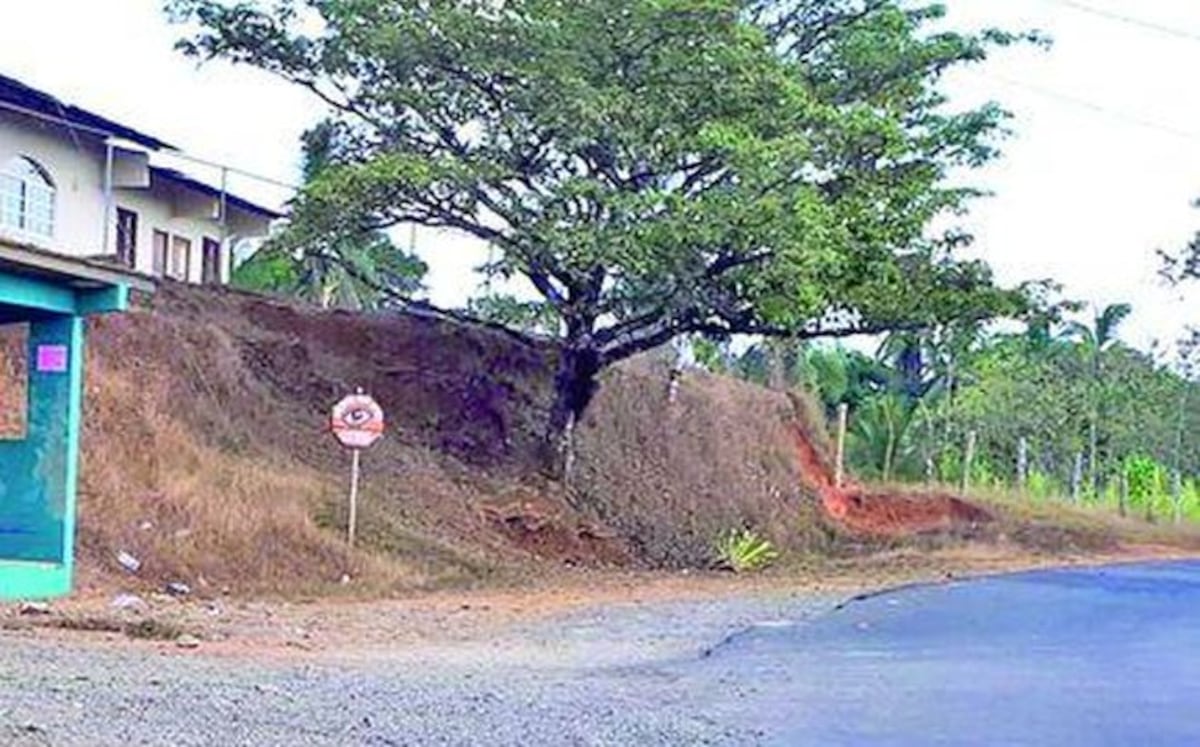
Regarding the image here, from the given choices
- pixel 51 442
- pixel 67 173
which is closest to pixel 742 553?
pixel 67 173

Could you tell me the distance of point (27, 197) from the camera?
26406mm

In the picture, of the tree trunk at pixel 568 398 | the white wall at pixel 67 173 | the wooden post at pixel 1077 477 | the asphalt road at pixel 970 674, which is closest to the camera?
the asphalt road at pixel 970 674

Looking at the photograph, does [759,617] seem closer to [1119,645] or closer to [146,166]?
[1119,645]

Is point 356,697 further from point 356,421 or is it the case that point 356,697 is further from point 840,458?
point 840,458

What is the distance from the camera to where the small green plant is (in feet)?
91.1

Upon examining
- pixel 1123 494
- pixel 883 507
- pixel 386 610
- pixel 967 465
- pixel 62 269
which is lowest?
pixel 386 610

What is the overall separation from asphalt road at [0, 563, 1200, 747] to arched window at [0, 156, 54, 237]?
523 inches

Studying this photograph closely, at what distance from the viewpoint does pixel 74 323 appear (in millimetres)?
16297

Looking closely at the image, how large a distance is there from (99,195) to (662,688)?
1936 centimetres

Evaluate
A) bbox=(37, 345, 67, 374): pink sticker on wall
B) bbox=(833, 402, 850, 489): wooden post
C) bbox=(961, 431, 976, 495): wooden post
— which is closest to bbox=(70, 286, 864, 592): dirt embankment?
bbox=(833, 402, 850, 489): wooden post

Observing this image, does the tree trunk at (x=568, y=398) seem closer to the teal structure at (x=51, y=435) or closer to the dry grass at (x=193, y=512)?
the dry grass at (x=193, y=512)

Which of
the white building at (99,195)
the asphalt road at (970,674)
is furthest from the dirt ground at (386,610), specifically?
the white building at (99,195)

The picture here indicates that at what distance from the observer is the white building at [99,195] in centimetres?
2572

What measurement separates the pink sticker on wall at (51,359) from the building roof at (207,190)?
1255 centimetres
